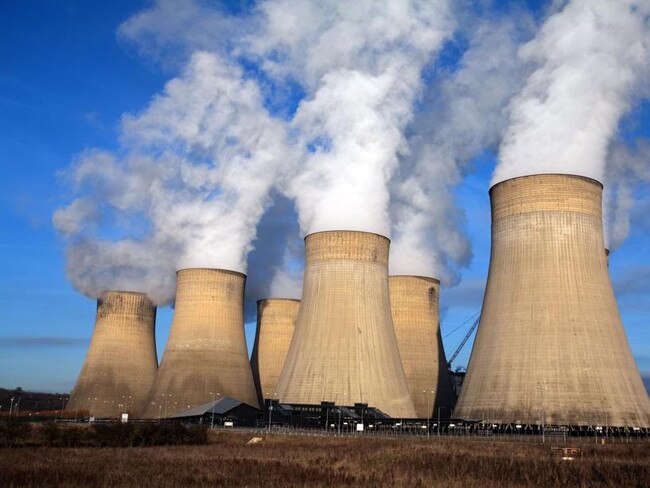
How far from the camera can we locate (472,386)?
A: 22.9m

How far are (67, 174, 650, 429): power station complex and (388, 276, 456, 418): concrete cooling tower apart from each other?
6 cm

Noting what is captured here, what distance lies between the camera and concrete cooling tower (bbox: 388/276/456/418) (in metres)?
33.3

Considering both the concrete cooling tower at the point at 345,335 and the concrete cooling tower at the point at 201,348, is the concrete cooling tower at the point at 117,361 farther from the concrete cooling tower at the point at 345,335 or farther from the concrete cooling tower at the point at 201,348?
the concrete cooling tower at the point at 345,335

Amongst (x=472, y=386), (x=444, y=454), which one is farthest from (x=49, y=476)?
(x=472, y=386)

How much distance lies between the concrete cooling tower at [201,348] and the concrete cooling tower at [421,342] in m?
7.18

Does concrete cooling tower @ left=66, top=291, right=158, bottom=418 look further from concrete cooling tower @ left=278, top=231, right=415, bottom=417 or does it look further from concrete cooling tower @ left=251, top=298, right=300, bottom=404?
concrete cooling tower @ left=278, top=231, right=415, bottom=417

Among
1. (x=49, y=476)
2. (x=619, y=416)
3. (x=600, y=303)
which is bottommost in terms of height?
(x=49, y=476)

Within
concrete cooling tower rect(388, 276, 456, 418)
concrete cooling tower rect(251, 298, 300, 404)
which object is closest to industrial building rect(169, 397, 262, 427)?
concrete cooling tower rect(251, 298, 300, 404)

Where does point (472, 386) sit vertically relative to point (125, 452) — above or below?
above

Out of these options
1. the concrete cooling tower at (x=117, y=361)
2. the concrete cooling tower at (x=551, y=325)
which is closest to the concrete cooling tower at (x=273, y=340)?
the concrete cooling tower at (x=117, y=361)

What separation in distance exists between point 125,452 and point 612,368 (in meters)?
13.4

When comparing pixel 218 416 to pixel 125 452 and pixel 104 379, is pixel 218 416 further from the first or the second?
pixel 125 452

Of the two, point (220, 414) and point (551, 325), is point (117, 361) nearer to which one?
point (220, 414)

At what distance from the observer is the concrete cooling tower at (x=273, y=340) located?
3728 cm
